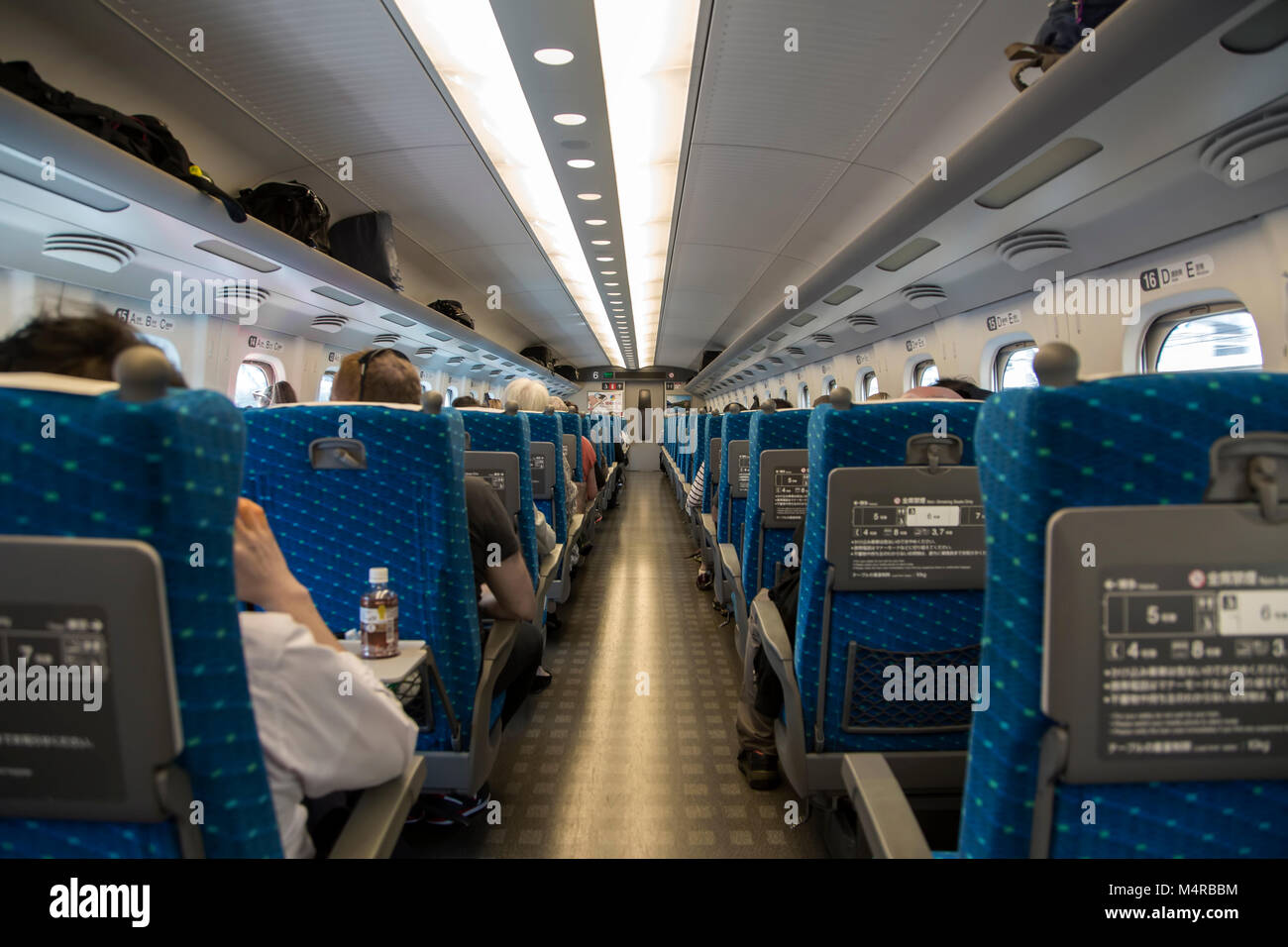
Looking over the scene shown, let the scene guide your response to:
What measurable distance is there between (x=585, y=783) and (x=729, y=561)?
190 cm

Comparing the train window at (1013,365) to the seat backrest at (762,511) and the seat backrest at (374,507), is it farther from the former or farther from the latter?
the seat backrest at (374,507)

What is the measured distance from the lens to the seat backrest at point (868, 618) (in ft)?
6.84

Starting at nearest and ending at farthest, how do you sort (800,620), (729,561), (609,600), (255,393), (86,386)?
(86,386), (800,620), (729,561), (609,600), (255,393)

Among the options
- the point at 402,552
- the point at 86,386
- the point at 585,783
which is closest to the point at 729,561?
the point at 585,783

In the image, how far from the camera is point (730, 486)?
17.4ft

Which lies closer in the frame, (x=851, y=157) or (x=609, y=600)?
(x=851, y=157)

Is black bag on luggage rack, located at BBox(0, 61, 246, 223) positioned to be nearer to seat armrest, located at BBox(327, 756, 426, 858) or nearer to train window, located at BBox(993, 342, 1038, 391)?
seat armrest, located at BBox(327, 756, 426, 858)

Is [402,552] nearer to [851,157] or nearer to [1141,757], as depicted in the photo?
[1141,757]

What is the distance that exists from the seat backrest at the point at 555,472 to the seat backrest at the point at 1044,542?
169 inches

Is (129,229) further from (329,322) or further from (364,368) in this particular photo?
(329,322)

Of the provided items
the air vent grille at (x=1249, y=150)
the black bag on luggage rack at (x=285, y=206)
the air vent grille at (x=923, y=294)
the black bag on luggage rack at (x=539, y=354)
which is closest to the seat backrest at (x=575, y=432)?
the black bag on luggage rack at (x=285, y=206)

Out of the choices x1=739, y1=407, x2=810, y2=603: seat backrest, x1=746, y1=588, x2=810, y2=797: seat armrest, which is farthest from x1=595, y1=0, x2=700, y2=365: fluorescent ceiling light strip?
x1=746, y1=588, x2=810, y2=797: seat armrest

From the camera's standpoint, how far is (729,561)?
4.68 m

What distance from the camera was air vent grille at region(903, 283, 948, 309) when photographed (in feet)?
20.7
